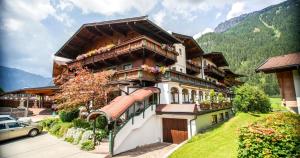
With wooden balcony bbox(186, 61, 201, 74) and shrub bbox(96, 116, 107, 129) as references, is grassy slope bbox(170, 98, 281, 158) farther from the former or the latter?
wooden balcony bbox(186, 61, 201, 74)

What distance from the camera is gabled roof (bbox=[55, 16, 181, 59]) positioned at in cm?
2126

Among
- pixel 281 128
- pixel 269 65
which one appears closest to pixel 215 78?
pixel 269 65

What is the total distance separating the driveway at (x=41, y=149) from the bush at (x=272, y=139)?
9538 mm

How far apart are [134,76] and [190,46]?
18.2m

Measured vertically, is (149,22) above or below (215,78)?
above

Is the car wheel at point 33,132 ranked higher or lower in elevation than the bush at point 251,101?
lower

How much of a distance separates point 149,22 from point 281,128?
54.1 ft

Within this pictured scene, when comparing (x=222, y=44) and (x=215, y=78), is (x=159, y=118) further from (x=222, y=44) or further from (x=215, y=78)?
(x=222, y=44)

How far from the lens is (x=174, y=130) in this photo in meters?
17.6

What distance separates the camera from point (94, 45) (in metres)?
27.9

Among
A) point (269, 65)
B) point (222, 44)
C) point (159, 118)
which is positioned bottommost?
point (159, 118)

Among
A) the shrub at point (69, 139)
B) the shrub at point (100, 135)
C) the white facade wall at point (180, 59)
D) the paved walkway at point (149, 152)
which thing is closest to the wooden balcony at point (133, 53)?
the white facade wall at point (180, 59)

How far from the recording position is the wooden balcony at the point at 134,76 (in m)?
17.8

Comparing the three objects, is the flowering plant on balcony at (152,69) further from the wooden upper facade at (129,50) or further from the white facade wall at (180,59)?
the white facade wall at (180,59)
